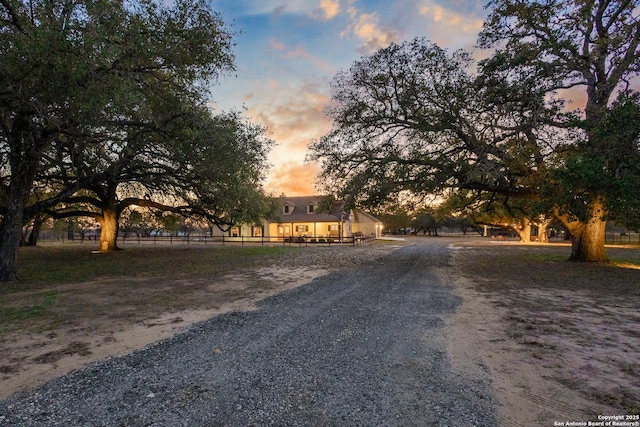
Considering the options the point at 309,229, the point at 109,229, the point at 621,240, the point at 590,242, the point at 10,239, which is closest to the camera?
the point at 10,239

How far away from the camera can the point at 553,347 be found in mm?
4434

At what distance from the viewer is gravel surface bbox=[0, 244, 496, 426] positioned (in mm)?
2816

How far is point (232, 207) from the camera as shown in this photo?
661 inches

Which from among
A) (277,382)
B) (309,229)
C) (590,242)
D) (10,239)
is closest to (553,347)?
(277,382)

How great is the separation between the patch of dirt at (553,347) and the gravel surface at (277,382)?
34 cm

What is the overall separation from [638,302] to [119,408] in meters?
9.69

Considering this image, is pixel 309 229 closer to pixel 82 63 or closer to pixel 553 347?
pixel 82 63

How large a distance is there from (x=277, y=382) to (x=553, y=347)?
372cm

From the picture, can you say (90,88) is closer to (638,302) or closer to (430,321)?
(430,321)

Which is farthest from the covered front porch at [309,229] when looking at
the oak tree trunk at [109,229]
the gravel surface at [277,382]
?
the gravel surface at [277,382]

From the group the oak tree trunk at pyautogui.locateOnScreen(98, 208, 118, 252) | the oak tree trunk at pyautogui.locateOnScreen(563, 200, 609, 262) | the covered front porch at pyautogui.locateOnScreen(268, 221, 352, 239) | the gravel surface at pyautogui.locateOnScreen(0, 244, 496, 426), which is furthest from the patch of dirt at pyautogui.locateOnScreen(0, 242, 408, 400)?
the covered front porch at pyautogui.locateOnScreen(268, 221, 352, 239)

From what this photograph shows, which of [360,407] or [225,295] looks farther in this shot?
[225,295]

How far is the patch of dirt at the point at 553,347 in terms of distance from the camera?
9.83 ft

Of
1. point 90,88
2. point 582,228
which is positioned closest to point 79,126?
point 90,88
